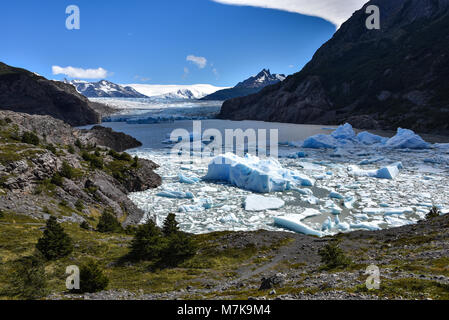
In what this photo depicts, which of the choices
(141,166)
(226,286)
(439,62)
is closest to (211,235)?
(226,286)

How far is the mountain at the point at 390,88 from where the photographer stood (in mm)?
129750

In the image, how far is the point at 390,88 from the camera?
155750 millimetres

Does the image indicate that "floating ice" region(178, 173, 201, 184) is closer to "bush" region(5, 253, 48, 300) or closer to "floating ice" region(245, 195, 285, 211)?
"floating ice" region(245, 195, 285, 211)

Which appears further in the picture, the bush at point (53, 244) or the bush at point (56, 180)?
the bush at point (56, 180)

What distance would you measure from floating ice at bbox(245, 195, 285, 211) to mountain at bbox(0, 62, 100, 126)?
153880 mm

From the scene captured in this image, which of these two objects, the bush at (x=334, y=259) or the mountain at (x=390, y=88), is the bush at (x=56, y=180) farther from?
the mountain at (x=390, y=88)

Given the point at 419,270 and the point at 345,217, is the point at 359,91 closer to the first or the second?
the point at 345,217

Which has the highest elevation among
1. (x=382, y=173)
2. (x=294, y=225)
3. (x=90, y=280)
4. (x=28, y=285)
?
(x=382, y=173)

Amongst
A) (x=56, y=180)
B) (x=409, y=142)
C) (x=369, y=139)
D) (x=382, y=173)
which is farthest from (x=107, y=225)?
(x=369, y=139)

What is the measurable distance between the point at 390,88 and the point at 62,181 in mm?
168121

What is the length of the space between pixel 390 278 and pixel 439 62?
171 metres

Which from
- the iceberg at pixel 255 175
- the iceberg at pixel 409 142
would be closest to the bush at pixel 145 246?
the iceberg at pixel 255 175

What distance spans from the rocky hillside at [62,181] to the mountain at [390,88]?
114113 mm

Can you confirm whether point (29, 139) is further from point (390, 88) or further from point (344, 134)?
point (390, 88)
